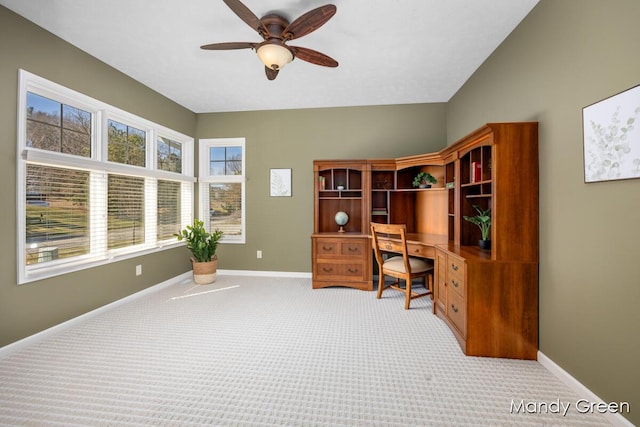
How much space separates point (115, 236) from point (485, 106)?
4.48 meters

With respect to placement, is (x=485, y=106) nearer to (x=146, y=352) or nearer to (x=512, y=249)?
(x=512, y=249)

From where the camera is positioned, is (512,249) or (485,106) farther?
(485,106)

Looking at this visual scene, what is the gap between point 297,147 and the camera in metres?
4.36

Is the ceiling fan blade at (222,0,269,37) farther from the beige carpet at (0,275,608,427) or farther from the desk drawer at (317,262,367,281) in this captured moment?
the desk drawer at (317,262,367,281)

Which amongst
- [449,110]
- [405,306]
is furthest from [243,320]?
[449,110]

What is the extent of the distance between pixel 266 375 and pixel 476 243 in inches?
94.5

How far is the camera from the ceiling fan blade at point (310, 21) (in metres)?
1.77

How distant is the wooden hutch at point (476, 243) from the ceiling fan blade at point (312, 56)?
1454 mm

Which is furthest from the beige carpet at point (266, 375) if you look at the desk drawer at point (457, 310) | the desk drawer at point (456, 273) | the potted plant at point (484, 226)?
the potted plant at point (484, 226)

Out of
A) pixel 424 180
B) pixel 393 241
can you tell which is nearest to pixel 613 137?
pixel 393 241

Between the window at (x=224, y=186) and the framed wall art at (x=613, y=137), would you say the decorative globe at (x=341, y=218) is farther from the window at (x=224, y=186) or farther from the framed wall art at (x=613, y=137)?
the framed wall art at (x=613, y=137)

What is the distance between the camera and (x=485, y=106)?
9.50ft

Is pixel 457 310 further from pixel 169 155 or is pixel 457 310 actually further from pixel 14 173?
pixel 169 155

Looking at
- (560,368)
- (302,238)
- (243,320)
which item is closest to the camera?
(560,368)
